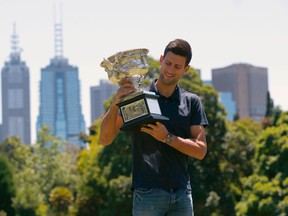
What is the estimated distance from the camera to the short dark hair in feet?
19.4

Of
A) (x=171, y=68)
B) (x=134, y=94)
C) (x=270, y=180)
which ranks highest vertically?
(x=171, y=68)

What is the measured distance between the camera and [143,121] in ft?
18.8

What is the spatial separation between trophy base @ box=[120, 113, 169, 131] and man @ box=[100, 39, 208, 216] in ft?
0.14

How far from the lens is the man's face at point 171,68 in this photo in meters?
5.93

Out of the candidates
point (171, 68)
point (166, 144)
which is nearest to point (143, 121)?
point (166, 144)

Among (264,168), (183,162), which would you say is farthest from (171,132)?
(264,168)

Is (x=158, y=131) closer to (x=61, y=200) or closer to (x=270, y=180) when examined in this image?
(x=270, y=180)

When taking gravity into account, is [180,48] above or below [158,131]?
above

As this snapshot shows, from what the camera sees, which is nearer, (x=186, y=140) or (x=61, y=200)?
(x=186, y=140)

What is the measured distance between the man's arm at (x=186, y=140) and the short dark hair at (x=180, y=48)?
0.46 metres

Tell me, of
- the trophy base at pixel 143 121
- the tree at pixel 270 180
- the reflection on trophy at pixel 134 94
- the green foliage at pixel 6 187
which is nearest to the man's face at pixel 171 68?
the reflection on trophy at pixel 134 94

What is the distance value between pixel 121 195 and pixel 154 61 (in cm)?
611

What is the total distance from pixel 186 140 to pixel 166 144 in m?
0.13

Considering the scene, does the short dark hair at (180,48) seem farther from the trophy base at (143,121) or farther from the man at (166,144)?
the trophy base at (143,121)
